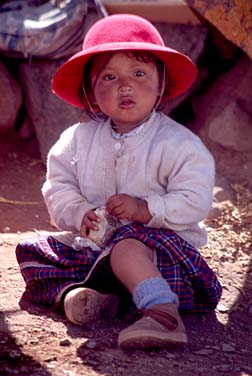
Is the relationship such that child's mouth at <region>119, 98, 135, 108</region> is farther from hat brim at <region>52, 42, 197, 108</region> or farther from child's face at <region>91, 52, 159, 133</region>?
hat brim at <region>52, 42, 197, 108</region>

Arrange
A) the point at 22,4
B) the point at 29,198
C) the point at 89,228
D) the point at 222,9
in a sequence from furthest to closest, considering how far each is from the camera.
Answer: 1. the point at 22,4
2. the point at 29,198
3. the point at 222,9
4. the point at 89,228

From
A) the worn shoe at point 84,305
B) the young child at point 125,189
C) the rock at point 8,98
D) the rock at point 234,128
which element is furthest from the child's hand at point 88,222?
the rock at point 8,98

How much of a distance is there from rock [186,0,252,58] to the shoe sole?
71.3 inches

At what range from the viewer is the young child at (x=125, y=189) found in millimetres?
3021

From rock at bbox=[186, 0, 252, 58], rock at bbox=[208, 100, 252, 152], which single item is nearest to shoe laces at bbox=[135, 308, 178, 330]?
rock at bbox=[186, 0, 252, 58]

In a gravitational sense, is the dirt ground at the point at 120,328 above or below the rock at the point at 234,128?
above

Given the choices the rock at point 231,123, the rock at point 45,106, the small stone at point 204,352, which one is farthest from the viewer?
the rock at point 45,106

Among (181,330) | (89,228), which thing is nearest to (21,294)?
(89,228)

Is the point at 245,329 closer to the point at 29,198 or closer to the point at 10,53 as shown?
the point at 29,198

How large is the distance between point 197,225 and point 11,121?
108 inches

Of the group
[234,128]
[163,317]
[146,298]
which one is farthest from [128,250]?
[234,128]

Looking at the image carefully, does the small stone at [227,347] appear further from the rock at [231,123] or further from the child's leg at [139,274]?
the rock at [231,123]

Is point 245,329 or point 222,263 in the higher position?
point 245,329

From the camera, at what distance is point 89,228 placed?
124 inches
